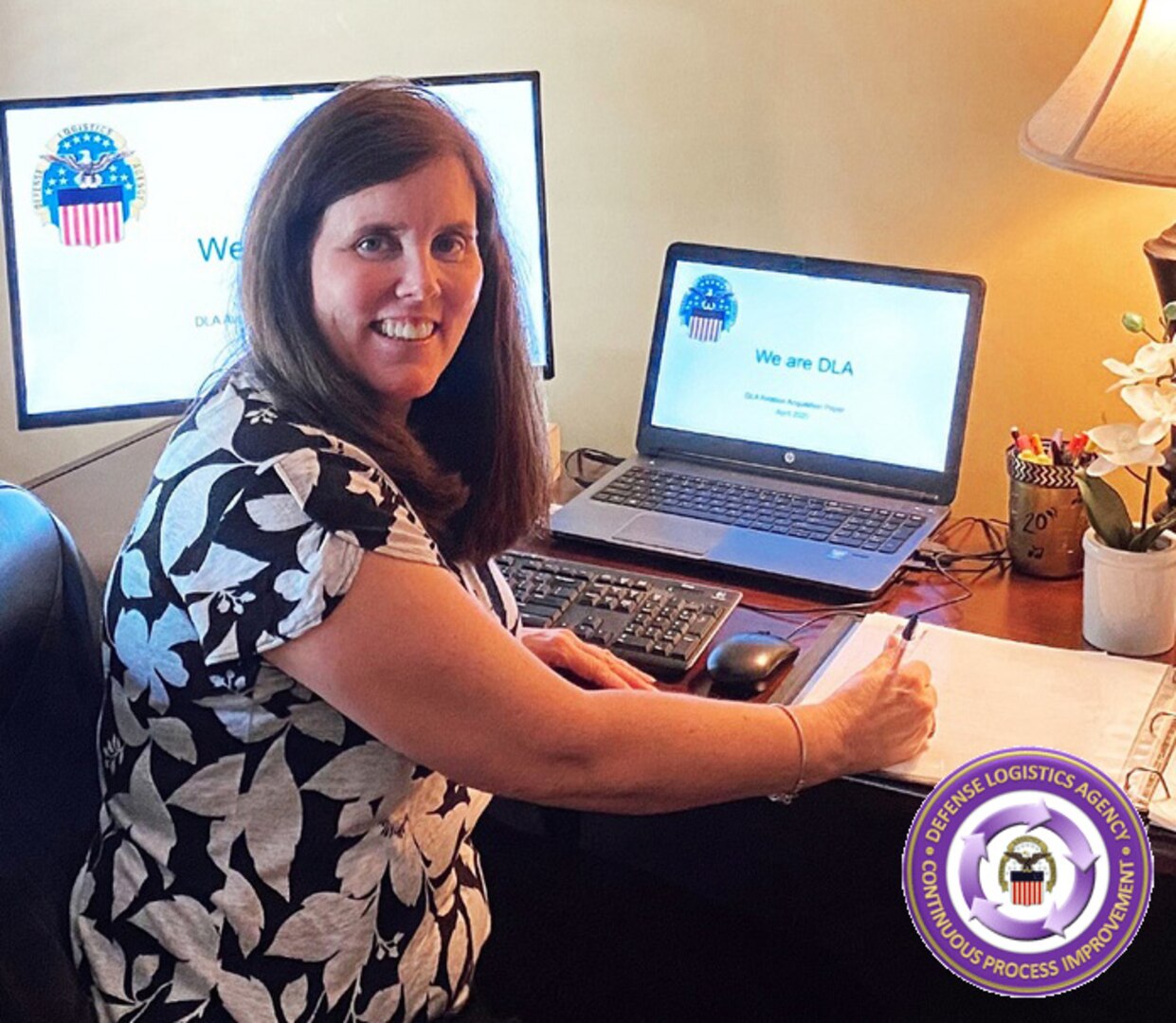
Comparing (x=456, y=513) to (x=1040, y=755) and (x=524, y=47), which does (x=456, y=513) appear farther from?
(x=524, y=47)

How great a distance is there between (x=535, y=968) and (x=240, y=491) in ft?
1.76

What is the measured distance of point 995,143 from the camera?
1684 millimetres

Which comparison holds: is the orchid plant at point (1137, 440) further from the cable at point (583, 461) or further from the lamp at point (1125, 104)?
the cable at point (583, 461)

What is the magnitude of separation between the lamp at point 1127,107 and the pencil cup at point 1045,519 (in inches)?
4.5

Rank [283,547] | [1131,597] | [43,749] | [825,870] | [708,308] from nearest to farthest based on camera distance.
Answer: [283,547] → [43,749] → [1131,597] → [708,308] → [825,870]

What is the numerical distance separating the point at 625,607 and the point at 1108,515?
0.44 m

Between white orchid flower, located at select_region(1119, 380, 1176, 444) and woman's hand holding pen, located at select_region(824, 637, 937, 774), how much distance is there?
0.91ft

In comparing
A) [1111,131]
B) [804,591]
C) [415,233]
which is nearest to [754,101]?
[1111,131]

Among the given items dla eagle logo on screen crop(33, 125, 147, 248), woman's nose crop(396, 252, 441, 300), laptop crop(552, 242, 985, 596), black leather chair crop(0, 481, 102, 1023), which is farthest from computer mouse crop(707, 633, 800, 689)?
dla eagle logo on screen crop(33, 125, 147, 248)

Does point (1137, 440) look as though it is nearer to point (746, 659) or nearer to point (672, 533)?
point (746, 659)

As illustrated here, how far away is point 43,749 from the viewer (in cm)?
112

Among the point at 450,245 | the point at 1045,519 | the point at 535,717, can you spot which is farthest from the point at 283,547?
the point at 1045,519

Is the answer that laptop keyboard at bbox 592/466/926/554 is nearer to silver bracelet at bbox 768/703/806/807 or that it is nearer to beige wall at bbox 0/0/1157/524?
beige wall at bbox 0/0/1157/524

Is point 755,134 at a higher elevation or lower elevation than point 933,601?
higher
